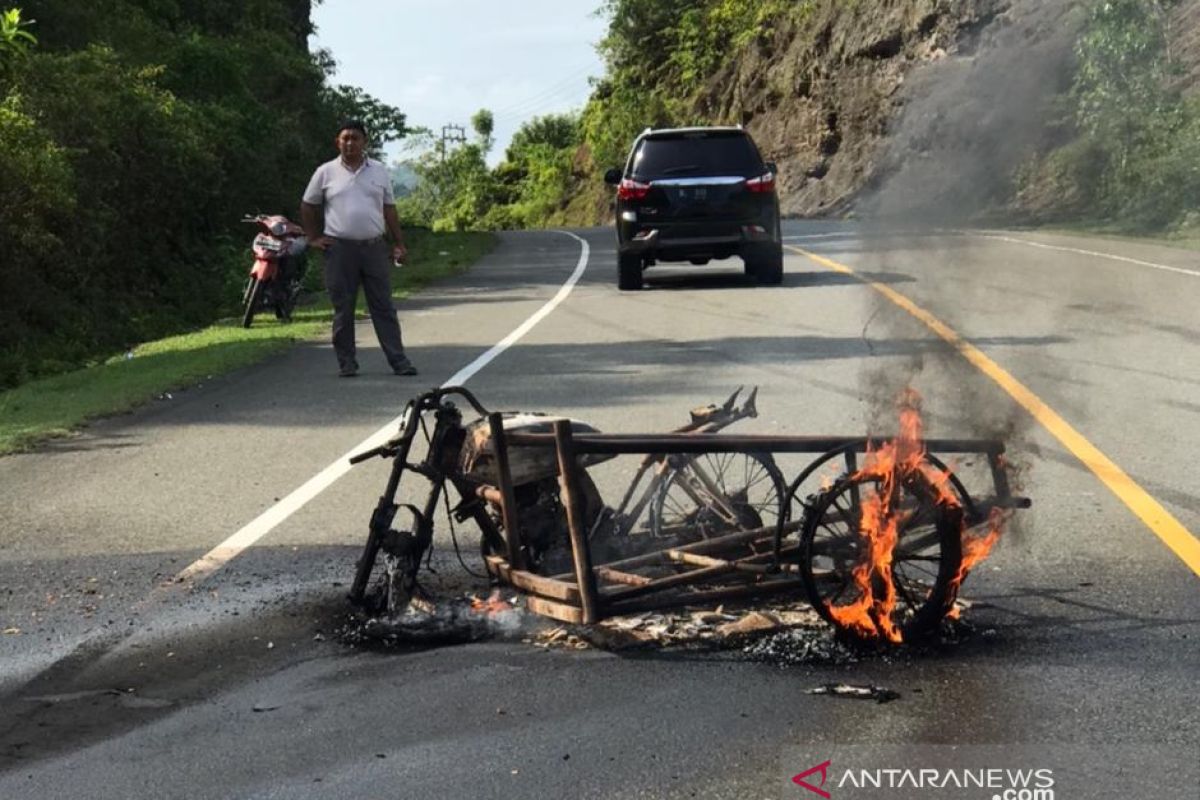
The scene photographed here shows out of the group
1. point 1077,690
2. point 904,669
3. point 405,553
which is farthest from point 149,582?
point 1077,690

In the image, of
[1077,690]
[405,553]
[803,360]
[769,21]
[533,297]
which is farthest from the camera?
[769,21]

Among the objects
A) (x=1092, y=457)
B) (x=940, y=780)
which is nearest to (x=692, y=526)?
A: (x=940, y=780)

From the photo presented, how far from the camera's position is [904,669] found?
5.46 meters

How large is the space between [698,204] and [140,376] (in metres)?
8.90

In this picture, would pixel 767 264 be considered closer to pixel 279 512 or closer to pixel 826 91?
pixel 279 512

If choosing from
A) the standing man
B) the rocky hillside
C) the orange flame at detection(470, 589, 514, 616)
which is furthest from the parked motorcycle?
the orange flame at detection(470, 589, 514, 616)

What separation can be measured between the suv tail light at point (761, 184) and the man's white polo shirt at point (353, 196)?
840 centimetres

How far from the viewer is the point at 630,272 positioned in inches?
871

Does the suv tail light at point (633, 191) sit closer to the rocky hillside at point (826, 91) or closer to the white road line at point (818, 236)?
the rocky hillside at point (826, 91)

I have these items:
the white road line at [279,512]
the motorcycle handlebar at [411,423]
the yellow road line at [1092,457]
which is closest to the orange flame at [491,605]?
the motorcycle handlebar at [411,423]

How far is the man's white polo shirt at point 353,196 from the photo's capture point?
13.8 meters

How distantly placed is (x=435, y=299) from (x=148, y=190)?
699cm

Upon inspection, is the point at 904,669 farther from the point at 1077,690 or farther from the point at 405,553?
the point at 405,553

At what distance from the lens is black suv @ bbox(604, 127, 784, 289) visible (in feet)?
70.5
